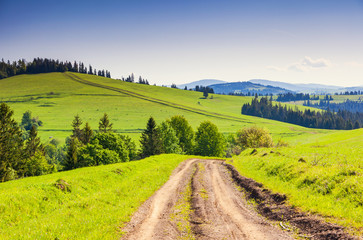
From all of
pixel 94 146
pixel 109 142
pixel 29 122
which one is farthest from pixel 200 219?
pixel 29 122

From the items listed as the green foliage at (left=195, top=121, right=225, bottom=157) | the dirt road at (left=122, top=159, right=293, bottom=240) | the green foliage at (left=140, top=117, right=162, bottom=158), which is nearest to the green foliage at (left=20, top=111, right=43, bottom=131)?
the green foliage at (left=140, top=117, right=162, bottom=158)

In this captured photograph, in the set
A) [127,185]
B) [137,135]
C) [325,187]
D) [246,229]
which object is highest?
[325,187]

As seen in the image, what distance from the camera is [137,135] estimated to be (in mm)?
144625

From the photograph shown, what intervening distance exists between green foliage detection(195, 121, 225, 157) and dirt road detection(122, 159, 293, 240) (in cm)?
7239

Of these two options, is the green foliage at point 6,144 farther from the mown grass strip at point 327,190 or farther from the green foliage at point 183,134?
the green foliage at point 183,134

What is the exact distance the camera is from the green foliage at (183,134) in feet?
310

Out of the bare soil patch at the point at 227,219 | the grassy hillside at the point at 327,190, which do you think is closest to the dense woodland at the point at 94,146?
the bare soil patch at the point at 227,219

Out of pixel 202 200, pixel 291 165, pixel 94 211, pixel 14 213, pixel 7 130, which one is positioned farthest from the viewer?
pixel 7 130

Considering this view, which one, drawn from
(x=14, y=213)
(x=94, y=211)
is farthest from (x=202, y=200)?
(x=14, y=213)

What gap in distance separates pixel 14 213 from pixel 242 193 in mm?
18319

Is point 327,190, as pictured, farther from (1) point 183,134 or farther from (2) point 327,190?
(1) point 183,134

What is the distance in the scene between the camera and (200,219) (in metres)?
13.1

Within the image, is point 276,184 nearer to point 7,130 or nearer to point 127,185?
point 127,185

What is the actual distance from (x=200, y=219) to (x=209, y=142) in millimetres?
79652
